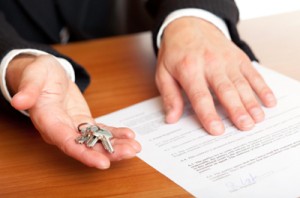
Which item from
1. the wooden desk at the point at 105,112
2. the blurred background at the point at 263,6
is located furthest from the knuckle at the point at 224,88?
the blurred background at the point at 263,6

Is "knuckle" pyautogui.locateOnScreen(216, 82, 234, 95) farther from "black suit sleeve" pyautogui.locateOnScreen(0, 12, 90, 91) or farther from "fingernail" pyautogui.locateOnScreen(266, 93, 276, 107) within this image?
"black suit sleeve" pyautogui.locateOnScreen(0, 12, 90, 91)

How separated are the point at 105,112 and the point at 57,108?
15 cm

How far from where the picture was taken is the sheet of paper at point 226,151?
559mm

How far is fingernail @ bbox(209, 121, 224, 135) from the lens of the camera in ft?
2.19

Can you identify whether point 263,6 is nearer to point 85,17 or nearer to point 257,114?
point 85,17

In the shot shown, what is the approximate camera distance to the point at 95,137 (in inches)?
22.7

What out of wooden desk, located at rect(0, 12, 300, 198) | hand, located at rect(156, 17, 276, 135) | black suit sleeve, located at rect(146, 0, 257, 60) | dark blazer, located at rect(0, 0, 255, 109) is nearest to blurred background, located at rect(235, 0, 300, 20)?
wooden desk, located at rect(0, 12, 300, 198)

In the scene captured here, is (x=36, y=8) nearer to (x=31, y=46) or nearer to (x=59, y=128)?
(x=31, y=46)

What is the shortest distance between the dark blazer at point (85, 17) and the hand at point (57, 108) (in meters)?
0.13

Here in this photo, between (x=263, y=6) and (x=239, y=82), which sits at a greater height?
(x=239, y=82)

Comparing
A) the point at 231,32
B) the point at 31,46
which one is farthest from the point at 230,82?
the point at 31,46

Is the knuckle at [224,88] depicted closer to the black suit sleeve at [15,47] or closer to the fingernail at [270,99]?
the fingernail at [270,99]
